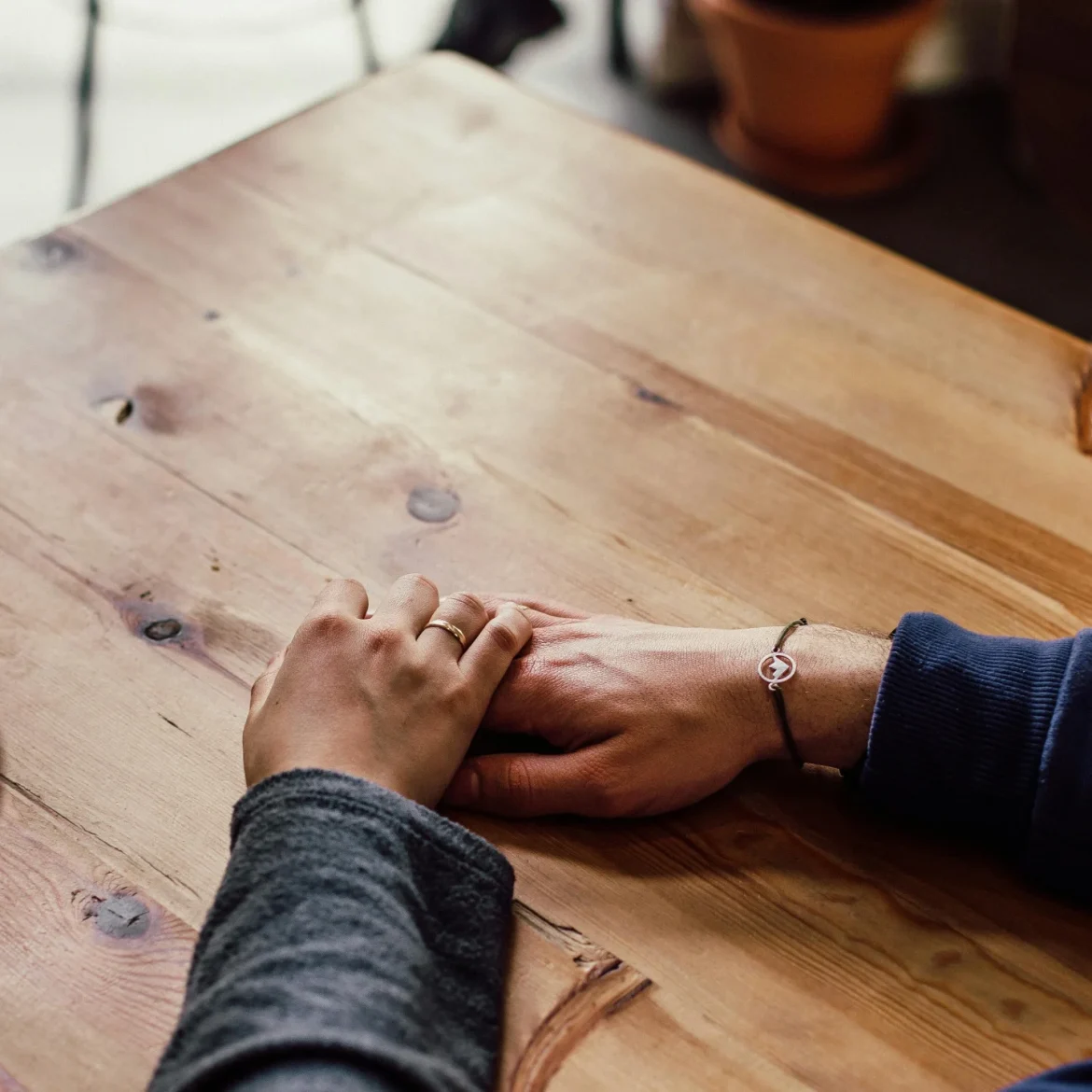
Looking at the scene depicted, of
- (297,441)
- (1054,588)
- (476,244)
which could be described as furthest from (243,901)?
(476,244)

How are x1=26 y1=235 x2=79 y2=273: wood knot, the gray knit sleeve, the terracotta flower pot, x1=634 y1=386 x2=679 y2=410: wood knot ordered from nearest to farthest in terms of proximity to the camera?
the gray knit sleeve, x1=634 y1=386 x2=679 y2=410: wood knot, x1=26 y1=235 x2=79 y2=273: wood knot, the terracotta flower pot

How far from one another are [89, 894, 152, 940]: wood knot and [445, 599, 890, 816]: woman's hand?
200 millimetres

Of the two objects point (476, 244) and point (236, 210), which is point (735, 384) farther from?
point (236, 210)

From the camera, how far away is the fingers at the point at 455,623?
90cm

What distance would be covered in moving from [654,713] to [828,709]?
0.12 m

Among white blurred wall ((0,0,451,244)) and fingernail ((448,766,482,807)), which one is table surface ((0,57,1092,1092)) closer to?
fingernail ((448,766,482,807))

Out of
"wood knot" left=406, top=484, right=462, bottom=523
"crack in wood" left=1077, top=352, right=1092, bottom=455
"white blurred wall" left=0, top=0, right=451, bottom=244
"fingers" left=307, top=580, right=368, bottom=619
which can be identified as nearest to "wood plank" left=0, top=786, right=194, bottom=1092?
"fingers" left=307, top=580, right=368, bottom=619

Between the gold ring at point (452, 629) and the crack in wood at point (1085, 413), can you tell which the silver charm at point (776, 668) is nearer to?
the gold ring at point (452, 629)

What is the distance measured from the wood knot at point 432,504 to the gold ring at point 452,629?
156 millimetres

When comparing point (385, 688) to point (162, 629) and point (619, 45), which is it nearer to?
point (162, 629)

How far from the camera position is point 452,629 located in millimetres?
910

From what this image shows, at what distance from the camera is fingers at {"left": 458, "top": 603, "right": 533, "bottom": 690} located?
0.90 m

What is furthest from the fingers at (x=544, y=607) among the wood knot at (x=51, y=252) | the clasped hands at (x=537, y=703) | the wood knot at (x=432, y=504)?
the wood knot at (x=51, y=252)

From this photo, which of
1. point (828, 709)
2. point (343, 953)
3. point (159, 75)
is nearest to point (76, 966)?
point (343, 953)
